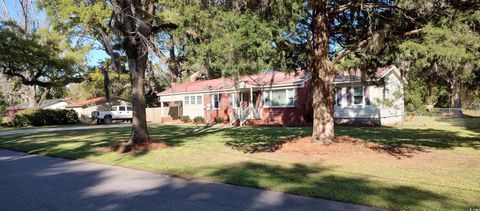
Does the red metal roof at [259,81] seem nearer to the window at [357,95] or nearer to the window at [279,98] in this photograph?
the window at [279,98]

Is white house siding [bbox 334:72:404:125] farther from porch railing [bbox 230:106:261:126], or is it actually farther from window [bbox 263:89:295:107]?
porch railing [bbox 230:106:261:126]

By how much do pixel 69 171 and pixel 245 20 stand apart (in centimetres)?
593

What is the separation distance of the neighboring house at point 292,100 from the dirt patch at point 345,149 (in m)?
8.42

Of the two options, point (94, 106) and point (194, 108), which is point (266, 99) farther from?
point (94, 106)

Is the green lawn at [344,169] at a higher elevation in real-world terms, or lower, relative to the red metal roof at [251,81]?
lower

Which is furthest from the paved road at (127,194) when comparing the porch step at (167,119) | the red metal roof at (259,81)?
the porch step at (167,119)

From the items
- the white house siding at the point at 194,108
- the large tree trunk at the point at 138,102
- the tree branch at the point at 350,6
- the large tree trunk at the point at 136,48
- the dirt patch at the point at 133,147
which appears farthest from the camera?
the white house siding at the point at 194,108

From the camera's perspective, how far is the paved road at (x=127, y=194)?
20.5 ft

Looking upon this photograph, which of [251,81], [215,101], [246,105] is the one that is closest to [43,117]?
[215,101]

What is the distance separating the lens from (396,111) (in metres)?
26.1

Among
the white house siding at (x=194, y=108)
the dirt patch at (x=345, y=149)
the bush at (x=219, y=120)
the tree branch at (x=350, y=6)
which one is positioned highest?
the tree branch at (x=350, y=6)

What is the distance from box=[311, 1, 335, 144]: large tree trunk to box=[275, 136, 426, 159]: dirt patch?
0.45 meters

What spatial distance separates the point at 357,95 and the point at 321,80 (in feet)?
42.6

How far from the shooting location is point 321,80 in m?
12.8
